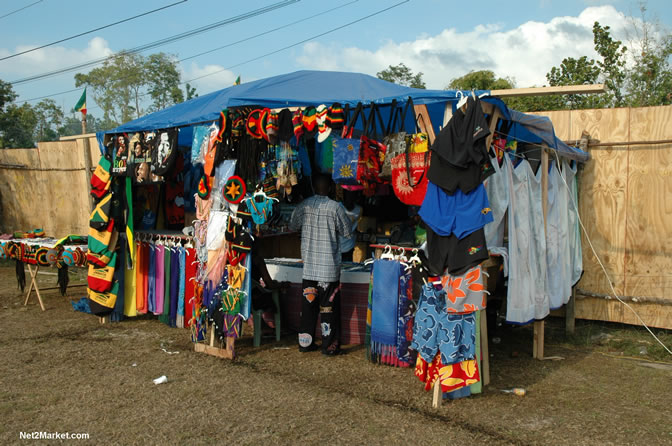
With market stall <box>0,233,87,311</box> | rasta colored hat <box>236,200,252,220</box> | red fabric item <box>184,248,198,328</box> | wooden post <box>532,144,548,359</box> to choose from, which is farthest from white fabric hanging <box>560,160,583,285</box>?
market stall <box>0,233,87,311</box>

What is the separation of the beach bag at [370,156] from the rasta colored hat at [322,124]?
327mm

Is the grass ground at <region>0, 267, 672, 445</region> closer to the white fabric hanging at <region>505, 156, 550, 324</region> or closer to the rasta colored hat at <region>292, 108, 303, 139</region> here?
the white fabric hanging at <region>505, 156, 550, 324</region>

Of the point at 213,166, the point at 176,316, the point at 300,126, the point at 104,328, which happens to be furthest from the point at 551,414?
the point at 104,328

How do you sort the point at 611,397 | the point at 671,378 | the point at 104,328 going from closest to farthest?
the point at 611,397
the point at 671,378
the point at 104,328

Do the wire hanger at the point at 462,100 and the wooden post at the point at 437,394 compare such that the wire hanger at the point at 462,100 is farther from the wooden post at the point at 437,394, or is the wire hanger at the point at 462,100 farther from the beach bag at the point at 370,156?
the wooden post at the point at 437,394

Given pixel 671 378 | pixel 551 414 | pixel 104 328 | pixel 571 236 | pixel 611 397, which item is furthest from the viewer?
pixel 104 328

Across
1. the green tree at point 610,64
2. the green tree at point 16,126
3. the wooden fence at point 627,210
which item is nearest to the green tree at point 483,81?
the green tree at point 610,64

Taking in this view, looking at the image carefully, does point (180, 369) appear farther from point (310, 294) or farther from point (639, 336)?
point (639, 336)

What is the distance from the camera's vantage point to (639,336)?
19.4 feet

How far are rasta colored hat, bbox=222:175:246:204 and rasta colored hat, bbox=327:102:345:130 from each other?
108 cm

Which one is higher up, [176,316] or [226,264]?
[226,264]

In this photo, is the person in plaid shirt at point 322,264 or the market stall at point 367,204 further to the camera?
the person in plaid shirt at point 322,264

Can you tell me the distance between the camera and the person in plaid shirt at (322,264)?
5352 mm

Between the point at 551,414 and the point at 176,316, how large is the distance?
438 centimetres
